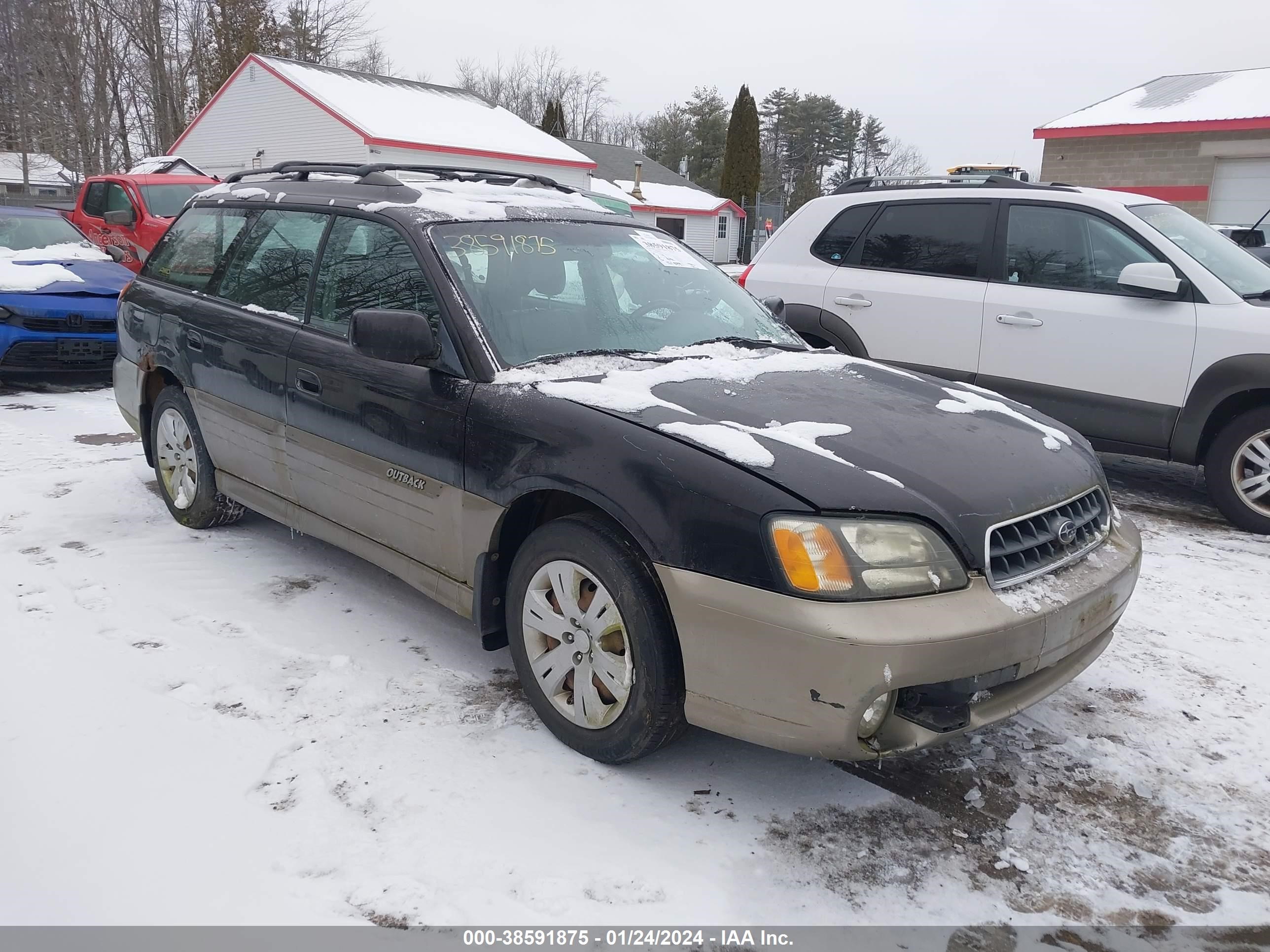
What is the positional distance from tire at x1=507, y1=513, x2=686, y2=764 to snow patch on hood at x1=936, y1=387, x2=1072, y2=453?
130 cm

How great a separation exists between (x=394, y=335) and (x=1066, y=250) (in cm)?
450

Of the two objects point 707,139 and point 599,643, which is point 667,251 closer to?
point 599,643

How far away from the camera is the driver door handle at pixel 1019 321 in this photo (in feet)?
18.7

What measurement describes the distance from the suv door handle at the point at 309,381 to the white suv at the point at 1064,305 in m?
3.93

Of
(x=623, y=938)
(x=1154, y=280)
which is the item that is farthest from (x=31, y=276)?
(x=1154, y=280)

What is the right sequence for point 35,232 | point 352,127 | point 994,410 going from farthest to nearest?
point 352,127 → point 35,232 → point 994,410

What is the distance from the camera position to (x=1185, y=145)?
18.3 m

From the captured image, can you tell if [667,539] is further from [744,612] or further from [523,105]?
[523,105]

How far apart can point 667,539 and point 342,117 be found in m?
24.9

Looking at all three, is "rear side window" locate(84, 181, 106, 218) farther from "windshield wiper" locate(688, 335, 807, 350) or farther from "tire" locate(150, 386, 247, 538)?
"windshield wiper" locate(688, 335, 807, 350)

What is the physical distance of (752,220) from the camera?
149 feet

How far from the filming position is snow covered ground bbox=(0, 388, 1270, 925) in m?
2.29

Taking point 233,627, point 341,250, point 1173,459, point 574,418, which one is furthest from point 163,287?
point 1173,459

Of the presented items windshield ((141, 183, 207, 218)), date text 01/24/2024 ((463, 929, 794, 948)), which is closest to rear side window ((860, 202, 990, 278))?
date text 01/24/2024 ((463, 929, 794, 948))
